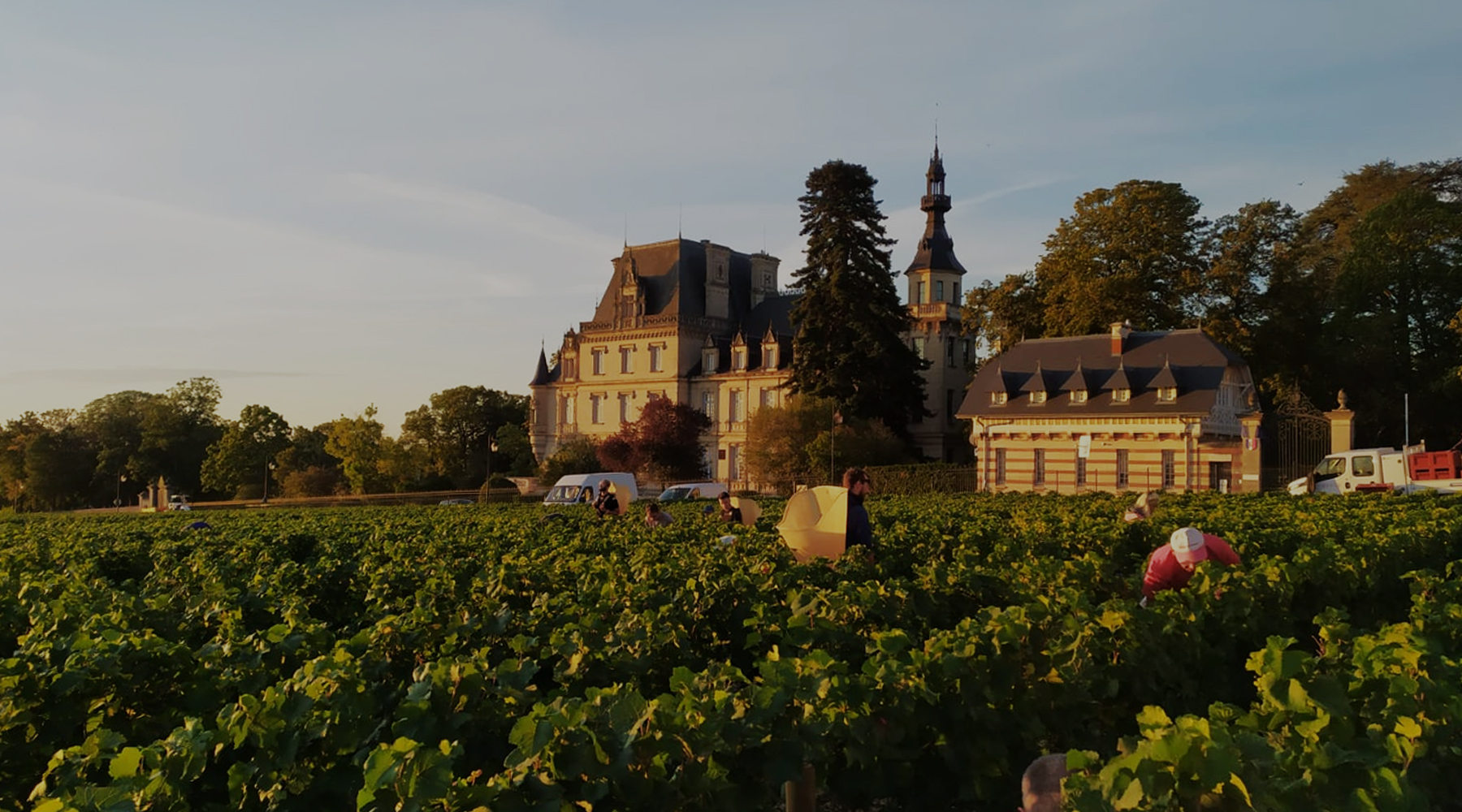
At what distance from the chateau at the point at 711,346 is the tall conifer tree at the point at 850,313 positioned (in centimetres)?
1032

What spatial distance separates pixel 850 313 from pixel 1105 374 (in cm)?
1628

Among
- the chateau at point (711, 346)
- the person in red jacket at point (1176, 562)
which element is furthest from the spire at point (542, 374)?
the person in red jacket at point (1176, 562)

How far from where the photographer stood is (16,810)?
4.72m

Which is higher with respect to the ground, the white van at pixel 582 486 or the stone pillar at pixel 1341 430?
the stone pillar at pixel 1341 430

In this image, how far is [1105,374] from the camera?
46.9 metres

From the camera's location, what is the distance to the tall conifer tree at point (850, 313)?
59.4m

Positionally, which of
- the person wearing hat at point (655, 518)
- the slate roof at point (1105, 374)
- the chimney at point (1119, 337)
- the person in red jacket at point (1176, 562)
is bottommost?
the person wearing hat at point (655, 518)

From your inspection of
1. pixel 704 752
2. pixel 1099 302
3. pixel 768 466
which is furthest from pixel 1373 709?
pixel 768 466

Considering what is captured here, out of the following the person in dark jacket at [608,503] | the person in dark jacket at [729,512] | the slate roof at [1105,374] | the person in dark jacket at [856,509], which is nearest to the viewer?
the person in dark jacket at [856,509]

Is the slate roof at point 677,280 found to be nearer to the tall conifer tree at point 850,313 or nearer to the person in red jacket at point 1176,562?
the tall conifer tree at point 850,313

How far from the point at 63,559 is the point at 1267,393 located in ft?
169

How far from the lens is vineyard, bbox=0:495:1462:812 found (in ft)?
13.2

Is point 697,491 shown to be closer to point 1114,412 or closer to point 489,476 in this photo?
point 1114,412

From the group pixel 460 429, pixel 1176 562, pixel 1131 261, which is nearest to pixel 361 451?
pixel 460 429
